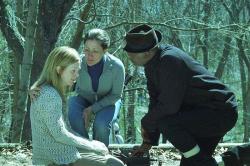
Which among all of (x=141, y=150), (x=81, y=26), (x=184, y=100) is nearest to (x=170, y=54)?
(x=184, y=100)

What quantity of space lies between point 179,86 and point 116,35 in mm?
9317

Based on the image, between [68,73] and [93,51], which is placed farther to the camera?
[93,51]

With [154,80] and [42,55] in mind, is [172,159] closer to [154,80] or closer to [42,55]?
[154,80]

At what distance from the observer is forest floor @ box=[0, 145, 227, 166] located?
563 centimetres

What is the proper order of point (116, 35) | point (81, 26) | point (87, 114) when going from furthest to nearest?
point (116, 35) < point (81, 26) < point (87, 114)

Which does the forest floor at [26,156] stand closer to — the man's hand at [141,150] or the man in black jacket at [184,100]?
the man's hand at [141,150]

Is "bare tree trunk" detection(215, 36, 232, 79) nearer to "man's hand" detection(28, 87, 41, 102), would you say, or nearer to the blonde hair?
the blonde hair

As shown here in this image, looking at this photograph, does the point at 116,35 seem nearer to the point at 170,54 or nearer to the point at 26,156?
the point at 26,156

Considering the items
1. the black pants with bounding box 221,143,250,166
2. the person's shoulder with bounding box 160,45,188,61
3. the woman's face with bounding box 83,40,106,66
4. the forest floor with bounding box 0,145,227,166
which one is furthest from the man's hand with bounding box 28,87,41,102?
the forest floor with bounding box 0,145,227,166

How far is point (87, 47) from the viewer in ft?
16.5

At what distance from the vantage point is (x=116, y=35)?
526 inches

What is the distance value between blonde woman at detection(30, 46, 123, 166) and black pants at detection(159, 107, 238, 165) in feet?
2.11

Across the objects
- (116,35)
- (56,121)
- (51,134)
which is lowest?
(51,134)

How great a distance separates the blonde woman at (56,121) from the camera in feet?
12.0
